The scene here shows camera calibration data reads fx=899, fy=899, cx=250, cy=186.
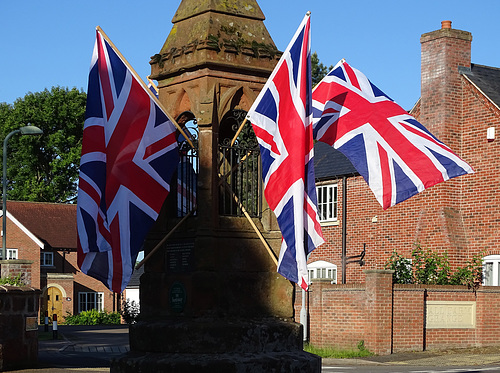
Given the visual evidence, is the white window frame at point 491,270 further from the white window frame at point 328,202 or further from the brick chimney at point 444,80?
the white window frame at point 328,202

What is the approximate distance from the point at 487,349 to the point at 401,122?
59.8 feet

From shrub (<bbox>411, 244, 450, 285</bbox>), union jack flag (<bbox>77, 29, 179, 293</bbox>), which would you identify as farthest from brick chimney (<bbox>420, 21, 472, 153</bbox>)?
union jack flag (<bbox>77, 29, 179, 293</bbox>)

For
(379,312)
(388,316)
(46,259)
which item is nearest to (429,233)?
(388,316)

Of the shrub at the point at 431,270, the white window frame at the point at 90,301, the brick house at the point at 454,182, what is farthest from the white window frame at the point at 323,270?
the white window frame at the point at 90,301

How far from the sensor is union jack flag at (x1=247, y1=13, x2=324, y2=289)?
31.0ft

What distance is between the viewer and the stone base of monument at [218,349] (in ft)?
30.9

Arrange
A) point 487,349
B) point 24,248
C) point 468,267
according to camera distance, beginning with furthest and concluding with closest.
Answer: point 24,248 → point 468,267 → point 487,349

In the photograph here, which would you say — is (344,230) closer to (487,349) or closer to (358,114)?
(487,349)

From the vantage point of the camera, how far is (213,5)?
34.4 ft

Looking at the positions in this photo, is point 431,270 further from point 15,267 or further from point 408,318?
point 15,267

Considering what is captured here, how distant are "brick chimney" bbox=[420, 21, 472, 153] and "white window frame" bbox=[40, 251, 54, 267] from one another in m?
32.9

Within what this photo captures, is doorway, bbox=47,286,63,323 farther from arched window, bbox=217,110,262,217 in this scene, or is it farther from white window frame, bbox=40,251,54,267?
arched window, bbox=217,110,262,217

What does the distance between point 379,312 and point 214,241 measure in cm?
1624

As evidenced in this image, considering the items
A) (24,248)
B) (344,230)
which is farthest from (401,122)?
(24,248)
